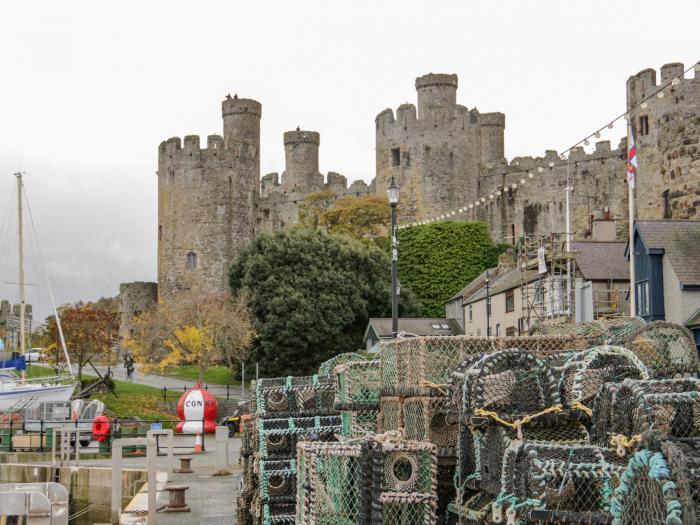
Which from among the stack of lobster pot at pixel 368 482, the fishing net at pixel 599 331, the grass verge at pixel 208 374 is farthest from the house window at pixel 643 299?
the grass verge at pixel 208 374

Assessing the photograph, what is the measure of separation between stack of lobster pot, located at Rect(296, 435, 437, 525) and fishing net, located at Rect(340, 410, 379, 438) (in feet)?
4.73

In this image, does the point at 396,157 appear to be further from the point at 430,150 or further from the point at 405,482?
the point at 405,482

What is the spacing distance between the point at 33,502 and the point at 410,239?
44.5 metres

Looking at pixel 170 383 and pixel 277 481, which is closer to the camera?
pixel 277 481

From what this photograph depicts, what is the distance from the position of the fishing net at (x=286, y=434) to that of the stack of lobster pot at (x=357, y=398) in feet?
0.89

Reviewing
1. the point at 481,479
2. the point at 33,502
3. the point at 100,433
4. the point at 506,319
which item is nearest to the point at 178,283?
the point at 506,319

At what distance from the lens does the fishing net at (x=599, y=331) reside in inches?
403

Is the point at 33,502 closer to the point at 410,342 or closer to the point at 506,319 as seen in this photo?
the point at 410,342

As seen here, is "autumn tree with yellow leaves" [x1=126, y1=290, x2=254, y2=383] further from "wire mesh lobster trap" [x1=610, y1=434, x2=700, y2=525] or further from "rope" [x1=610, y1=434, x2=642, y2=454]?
"wire mesh lobster trap" [x1=610, y1=434, x2=700, y2=525]

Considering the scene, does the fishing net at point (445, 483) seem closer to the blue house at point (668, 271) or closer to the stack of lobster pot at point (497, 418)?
the stack of lobster pot at point (497, 418)

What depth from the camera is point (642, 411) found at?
639 cm

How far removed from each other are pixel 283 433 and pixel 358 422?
0.86 meters

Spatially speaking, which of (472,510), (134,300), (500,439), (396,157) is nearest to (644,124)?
(396,157)

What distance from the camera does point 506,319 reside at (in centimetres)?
3659
